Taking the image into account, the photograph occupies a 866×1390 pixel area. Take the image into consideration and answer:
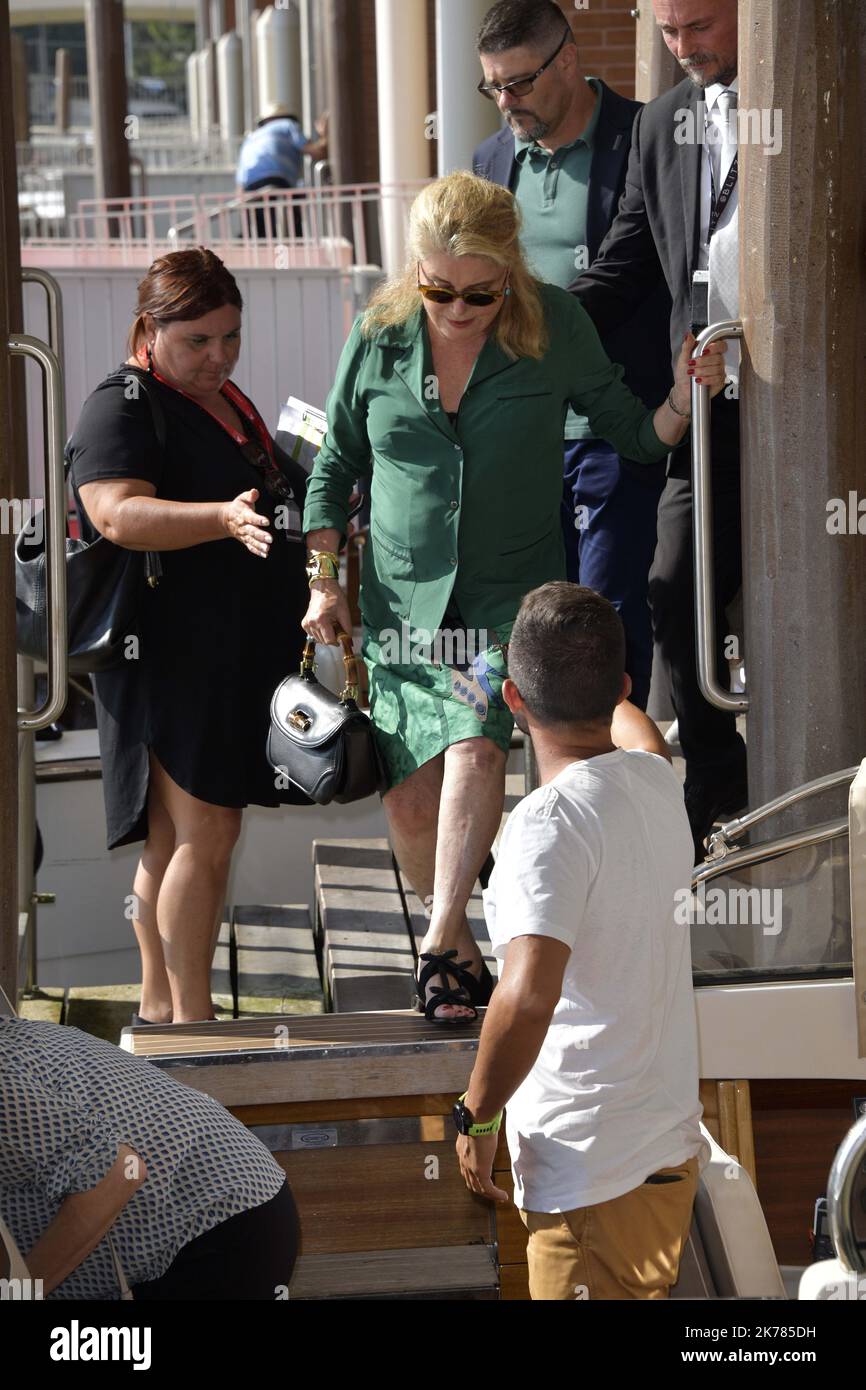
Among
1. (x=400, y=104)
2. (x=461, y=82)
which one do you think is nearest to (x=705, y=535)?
(x=461, y=82)

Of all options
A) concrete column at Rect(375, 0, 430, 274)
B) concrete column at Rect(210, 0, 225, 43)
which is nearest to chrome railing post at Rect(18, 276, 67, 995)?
concrete column at Rect(375, 0, 430, 274)

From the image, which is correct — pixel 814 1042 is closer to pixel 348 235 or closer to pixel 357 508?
pixel 357 508

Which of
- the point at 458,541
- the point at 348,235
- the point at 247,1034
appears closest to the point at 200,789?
the point at 247,1034

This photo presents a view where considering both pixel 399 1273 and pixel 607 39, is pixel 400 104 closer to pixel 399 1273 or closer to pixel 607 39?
pixel 607 39

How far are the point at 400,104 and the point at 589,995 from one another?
9841 millimetres

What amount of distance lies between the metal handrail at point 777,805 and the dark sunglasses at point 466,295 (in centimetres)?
103

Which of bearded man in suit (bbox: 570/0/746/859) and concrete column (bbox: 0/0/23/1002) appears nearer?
concrete column (bbox: 0/0/23/1002)

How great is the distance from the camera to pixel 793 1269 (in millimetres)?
2658

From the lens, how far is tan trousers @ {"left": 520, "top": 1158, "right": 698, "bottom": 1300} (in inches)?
90.7

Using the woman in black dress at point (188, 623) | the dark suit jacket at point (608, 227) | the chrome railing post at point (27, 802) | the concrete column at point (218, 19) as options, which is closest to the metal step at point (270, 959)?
the chrome railing post at point (27, 802)

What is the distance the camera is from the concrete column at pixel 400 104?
10.7 m

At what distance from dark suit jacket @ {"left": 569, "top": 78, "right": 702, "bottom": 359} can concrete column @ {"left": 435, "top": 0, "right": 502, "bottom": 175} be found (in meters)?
1.87

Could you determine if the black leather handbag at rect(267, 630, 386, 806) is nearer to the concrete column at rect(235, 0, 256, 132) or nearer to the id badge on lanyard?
the id badge on lanyard

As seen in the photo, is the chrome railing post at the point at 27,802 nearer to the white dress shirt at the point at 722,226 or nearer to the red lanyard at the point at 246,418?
the red lanyard at the point at 246,418
